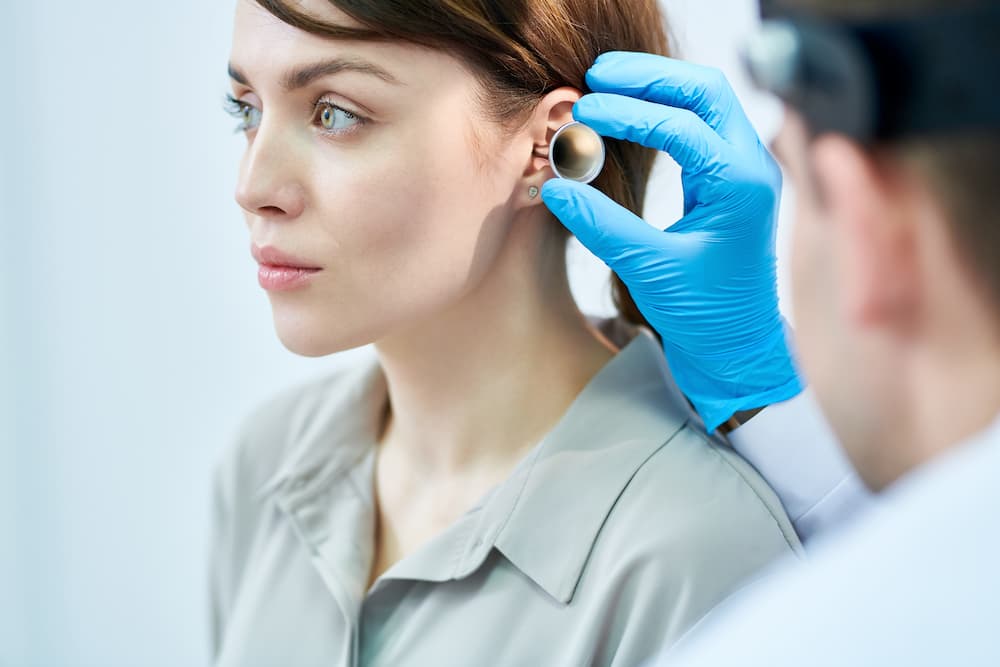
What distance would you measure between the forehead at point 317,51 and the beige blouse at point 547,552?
1.20ft

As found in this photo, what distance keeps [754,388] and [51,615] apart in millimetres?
1872

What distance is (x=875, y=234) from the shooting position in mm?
589

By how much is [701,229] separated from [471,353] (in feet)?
A: 0.92

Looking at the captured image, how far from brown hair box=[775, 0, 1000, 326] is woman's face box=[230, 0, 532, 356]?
493mm

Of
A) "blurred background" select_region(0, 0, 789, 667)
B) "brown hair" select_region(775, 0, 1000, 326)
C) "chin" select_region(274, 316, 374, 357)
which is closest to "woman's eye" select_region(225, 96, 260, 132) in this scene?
"chin" select_region(274, 316, 374, 357)

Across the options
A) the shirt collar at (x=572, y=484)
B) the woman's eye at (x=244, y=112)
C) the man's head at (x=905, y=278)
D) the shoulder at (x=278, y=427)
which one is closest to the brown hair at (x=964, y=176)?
the man's head at (x=905, y=278)

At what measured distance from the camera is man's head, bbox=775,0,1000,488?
1.84 ft

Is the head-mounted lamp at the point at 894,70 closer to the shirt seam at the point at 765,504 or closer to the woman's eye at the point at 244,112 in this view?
the shirt seam at the point at 765,504

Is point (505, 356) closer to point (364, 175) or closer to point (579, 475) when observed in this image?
point (579, 475)

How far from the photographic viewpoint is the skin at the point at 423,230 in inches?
39.2

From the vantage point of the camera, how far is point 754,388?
3.61 ft

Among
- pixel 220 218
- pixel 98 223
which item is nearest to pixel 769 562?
pixel 220 218

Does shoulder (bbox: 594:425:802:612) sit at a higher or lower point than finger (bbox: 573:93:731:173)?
lower

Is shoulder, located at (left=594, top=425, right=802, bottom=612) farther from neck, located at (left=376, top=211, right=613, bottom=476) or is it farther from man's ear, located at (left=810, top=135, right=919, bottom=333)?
man's ear, located at (left=810, top=135, right=919, bottom=333)
